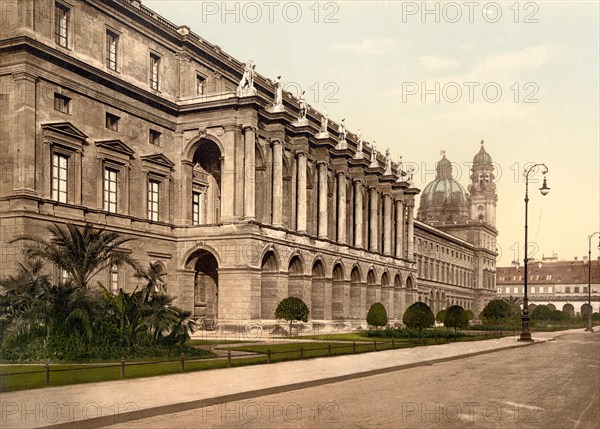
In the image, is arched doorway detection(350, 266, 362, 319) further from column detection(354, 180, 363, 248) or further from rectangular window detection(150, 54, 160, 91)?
rectangular window detection(150, 54, 160, 91)

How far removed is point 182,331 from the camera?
28266mm

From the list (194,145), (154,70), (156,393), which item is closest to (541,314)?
(194,145)

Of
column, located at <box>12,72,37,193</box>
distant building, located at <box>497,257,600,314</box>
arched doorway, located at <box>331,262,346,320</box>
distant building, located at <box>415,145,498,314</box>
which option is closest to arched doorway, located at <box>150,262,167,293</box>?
column, located at <box>12,72,37,193</box>

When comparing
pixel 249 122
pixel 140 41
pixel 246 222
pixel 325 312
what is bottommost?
pixel 325 312

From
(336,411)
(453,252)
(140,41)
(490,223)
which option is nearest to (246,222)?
(140,41)

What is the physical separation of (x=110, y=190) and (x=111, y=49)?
9.34 m

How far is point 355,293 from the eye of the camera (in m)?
70.4

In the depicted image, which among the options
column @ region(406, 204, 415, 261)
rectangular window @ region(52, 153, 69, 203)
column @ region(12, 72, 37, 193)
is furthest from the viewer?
column @ region(406, 204, 415, 261)

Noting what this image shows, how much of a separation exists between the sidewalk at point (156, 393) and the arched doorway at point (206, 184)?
2877 centimetres

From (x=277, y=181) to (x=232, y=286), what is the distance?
9480 millimetres

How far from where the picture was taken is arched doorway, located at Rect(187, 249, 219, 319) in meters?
53.5

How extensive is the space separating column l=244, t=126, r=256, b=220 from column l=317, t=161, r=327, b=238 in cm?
1369

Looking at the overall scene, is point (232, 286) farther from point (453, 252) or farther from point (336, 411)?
point (453, 252)

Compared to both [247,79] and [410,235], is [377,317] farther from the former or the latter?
[410,235]
